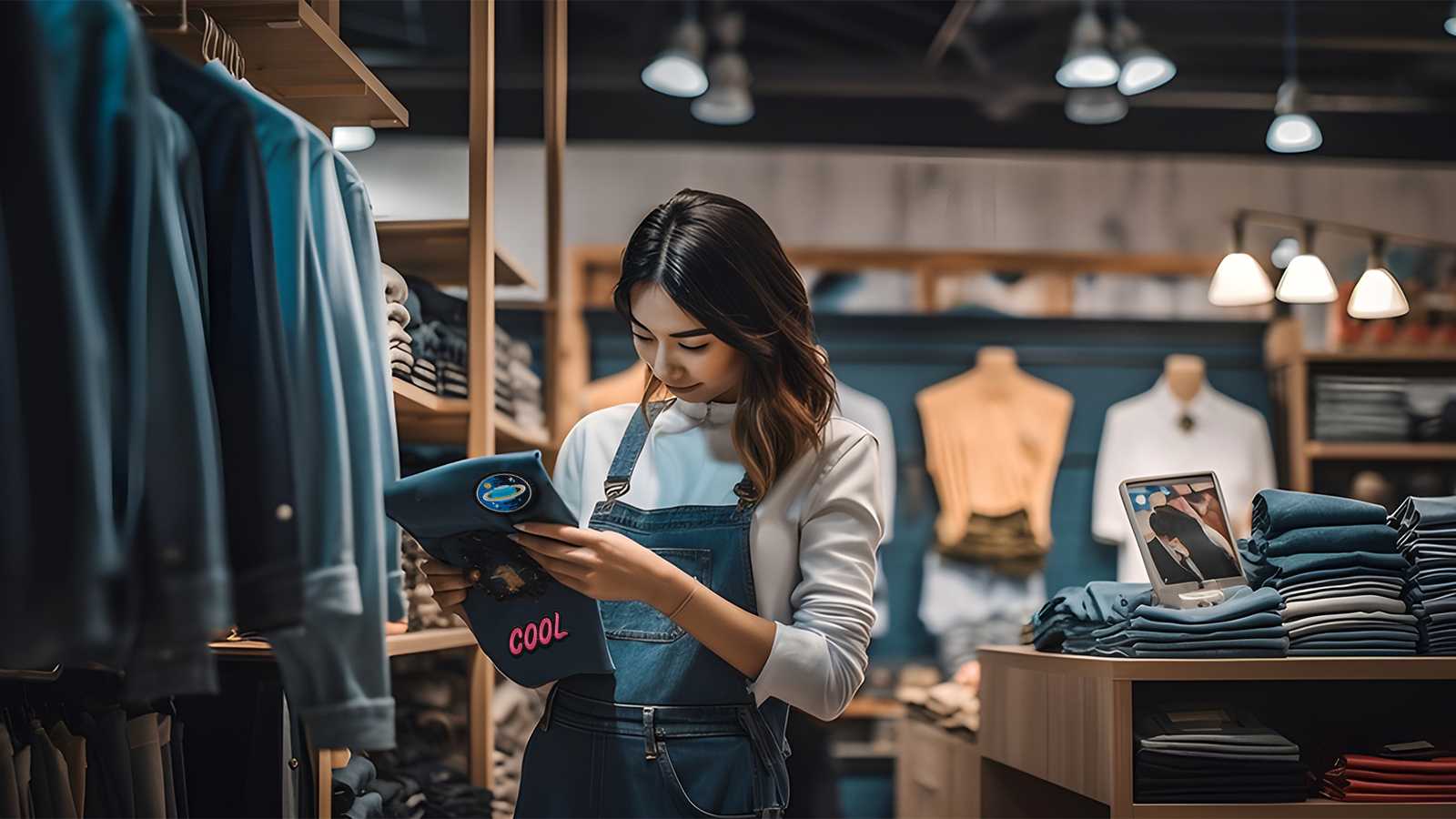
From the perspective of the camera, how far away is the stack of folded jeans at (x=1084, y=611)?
2488mm

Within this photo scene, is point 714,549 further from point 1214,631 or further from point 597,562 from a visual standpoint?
point 1214,631

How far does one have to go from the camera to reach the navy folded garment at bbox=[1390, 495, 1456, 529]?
95.7 inches

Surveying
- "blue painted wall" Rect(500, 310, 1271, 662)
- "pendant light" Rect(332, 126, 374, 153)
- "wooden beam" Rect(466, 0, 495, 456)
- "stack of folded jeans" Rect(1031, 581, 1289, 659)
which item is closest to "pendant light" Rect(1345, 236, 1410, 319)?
"stack of folded jeans" Rect(1031, 581, 1289, 659)

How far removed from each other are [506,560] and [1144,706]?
126 cm

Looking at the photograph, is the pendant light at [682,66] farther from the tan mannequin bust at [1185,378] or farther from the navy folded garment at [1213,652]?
the navy folded garment at [1213,652]

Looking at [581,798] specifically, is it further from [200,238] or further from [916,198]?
[916,198]

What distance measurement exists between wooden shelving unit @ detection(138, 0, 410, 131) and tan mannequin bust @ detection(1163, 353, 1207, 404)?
4.18 meters

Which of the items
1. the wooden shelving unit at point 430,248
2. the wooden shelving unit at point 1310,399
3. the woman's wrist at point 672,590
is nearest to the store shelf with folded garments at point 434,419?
the wooden shelving unit at point 430,248

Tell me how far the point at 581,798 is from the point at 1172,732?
103 cm

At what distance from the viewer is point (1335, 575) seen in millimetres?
2426

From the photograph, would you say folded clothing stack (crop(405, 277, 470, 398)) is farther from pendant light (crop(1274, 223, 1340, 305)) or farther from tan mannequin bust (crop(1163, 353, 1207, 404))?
tan mannequin bust (crop(1163, 353, 1207, 404))

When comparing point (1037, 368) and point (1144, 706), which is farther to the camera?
point (1037, 368)

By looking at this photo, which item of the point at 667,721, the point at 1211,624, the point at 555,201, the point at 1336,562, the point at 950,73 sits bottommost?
the point at 667,721

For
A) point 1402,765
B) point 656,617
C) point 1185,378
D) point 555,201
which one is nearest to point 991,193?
point 1185,378
